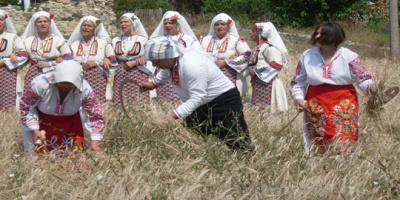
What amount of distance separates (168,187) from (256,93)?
11.1ft

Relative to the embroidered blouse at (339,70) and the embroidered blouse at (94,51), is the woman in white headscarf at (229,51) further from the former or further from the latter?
the embroidered blouse at (339,70)

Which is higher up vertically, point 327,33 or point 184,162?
point 327,33

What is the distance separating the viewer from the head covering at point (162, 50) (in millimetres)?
3719

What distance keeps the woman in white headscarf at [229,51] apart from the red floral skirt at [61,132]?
2606mm

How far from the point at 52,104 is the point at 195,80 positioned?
117 cm

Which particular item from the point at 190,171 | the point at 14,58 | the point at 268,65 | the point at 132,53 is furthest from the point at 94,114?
the point at 14,58

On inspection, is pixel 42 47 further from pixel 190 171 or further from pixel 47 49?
pixel 190 171

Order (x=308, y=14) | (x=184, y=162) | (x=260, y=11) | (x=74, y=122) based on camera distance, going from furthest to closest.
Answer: (x=260, y=11)
(x=308, y=14)
(x=74, y=122)
(x=184, y=162)

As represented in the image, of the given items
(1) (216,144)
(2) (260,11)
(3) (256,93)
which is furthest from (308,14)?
(1) (216,144)

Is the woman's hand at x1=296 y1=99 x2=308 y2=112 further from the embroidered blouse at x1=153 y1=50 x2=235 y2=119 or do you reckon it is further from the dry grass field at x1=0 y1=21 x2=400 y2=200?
the embroidered blouse at x1=153 y1=50 x2=235 y2=119

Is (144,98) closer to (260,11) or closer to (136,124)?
(136,124)

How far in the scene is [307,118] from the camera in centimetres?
423

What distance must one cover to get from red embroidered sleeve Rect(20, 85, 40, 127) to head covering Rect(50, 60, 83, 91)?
26 centimetres

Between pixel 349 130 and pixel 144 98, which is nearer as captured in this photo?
pixel 349 130
